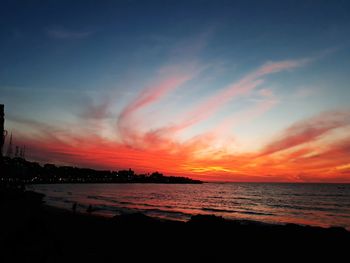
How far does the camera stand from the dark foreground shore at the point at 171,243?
1412cm

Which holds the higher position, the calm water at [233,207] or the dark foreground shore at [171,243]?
the dark foreground shore at [171,243]

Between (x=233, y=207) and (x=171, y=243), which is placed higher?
(x=171, y=243)

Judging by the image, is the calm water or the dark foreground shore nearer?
the dark foreground shore

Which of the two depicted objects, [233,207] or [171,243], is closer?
[171,243]

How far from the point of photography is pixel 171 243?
17328mm

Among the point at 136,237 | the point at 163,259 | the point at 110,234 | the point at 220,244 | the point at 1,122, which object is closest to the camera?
the point at 163,259

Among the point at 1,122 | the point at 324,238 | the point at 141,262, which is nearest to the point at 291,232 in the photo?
the point at 324,238

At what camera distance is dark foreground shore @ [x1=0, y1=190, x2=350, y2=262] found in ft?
46.3

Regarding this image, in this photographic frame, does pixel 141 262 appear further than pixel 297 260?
No

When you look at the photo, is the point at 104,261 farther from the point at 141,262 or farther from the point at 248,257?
the point at 248,257

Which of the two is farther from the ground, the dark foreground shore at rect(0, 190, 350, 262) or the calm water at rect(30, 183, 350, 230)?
the dark foreground shore at rect(0, 190, 350, 262)

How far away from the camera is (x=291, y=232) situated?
20.5 m

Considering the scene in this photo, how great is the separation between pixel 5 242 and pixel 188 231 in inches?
474

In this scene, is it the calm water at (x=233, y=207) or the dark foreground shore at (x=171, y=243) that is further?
the calm water at (x=233, y=207)
